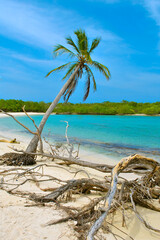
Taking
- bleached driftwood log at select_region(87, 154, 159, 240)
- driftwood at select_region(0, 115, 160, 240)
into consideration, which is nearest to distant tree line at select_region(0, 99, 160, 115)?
driftwood at select_region(0, 115, 160, 240)

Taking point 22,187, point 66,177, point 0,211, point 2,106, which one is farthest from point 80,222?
point 2,106

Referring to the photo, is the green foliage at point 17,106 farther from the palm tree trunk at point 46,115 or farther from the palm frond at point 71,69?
the palm tree trunk at point 46,115

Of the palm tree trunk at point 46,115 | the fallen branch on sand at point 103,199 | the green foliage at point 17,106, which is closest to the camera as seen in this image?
the fallen branch on sand at point 103,199

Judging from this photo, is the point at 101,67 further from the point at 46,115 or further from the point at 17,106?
the point at 17,106

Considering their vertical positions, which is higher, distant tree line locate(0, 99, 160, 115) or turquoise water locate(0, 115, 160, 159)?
distant tree line locate(0, 99, 160, 115)

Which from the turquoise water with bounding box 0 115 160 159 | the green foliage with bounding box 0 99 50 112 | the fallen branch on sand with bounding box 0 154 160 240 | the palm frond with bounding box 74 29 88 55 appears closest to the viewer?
the fallen branch on sand with bounding box 0 154 160 240

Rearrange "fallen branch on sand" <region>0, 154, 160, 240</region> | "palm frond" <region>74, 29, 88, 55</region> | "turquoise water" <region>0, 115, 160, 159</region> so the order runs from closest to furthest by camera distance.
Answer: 1. "fallen branch on sand" <region>0, 154, 160, 240</region>
2. "palm frond" <region>74, 29, 88, 55</region>
3. "turquoise water" <region>0, 115, 160, 159</region>

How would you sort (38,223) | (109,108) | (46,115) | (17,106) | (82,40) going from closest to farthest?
1. (38,223)
2. (46,115)
3. (82,40)
4. (17,106)
5. (109,108)

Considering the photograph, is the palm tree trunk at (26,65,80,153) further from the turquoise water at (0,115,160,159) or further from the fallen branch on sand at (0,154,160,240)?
the fallen branch on sand at (0,154,160,240)

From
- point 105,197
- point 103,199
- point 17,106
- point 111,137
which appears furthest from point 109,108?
point 105,197

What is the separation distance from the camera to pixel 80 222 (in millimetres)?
2281

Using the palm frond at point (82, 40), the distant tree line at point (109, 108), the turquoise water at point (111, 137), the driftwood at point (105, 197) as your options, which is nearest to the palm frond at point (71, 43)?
the palm frond at point (82, 40)

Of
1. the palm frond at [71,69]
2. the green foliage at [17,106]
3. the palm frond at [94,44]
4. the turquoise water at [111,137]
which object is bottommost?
the turquoise water at [111,137]

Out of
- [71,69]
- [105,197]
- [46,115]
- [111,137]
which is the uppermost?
[71,69]
